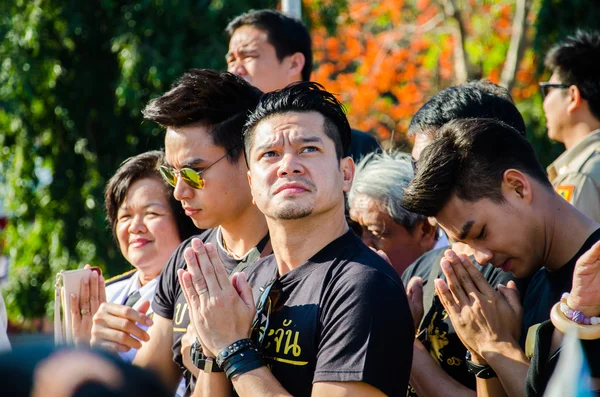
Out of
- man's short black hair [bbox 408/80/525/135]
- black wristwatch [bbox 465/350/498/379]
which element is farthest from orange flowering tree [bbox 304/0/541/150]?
black wristwatch [bbox 465/350/498/379]

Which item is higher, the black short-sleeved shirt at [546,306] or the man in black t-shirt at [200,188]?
the man in black t-shirt at [200,188]

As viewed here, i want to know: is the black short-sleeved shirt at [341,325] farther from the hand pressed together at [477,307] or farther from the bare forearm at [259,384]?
the hand pressed together at [477,307]

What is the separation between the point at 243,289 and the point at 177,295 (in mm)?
713

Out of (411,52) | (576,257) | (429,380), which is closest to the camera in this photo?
(576,257)

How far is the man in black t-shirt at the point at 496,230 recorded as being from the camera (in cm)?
271

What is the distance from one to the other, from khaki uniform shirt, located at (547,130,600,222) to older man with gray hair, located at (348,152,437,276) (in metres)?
0.73

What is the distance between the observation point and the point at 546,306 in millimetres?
2797

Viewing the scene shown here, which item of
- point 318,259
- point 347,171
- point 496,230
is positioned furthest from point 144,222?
point 496,230

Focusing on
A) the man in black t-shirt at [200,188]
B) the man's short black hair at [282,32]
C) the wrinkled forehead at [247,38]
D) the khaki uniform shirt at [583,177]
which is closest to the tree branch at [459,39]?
the man's short black hair at [282,32]

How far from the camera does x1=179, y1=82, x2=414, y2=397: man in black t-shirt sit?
252 centimetres

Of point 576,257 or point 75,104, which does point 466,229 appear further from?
point 75,104

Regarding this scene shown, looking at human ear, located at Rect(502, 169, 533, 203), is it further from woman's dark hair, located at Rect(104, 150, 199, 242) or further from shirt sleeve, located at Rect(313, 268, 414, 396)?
woman's dark hair, located at Rect(104, 150, 199, 242)

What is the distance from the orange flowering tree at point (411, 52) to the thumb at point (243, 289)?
744 centimetres

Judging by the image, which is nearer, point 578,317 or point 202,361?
point 578,317
